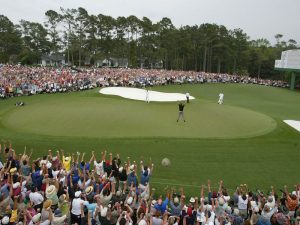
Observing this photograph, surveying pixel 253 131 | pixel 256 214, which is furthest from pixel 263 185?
pixel 253 131

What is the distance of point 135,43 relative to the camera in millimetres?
91375

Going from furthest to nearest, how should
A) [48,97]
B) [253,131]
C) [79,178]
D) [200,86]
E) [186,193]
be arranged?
[200,86], [48,97], [253,131], [186,193], [79,178]

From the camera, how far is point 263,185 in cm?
1567

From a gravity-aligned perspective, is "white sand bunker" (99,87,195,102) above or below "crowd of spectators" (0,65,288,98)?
below

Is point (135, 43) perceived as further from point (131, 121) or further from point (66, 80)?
point (131, 121)

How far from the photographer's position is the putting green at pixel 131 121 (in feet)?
72.1

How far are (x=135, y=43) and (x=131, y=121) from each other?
70152 millimetres

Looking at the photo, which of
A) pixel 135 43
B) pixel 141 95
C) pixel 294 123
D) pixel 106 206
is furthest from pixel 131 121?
pixel 135 43

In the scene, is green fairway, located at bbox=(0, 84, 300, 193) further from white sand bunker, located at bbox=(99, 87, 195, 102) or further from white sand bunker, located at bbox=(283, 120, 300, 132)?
white sand bunker, located at bbox=(99, 87, 195, 102)

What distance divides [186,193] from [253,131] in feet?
34.5

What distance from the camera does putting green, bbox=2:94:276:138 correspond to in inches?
865

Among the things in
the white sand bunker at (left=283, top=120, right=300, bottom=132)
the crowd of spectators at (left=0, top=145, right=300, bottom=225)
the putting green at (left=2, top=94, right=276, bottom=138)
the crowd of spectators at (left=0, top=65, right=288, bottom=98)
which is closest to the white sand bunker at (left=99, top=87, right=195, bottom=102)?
the putting green at (left=2, top=94, right=276, bottom=138)

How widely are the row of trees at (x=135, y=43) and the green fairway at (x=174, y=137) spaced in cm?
5931

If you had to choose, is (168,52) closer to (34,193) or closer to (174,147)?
(174,147)
